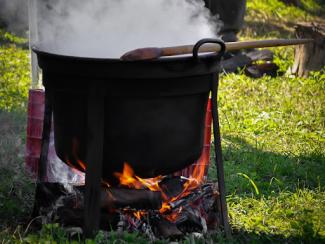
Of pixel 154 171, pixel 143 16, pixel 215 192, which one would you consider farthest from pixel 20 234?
pixel 143 16

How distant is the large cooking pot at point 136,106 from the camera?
269cm

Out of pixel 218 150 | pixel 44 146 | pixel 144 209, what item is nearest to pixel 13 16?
pixel 44 146

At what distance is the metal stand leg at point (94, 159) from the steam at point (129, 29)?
1.94ft

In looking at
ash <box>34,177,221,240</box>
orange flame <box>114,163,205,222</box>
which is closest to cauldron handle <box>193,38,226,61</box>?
orange flame <box>114,163,205,222</box>

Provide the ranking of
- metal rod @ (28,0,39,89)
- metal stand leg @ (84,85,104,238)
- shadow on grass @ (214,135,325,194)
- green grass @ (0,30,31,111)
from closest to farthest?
1. metal stand leg @ (84,85,104,238)
2. shadow on grass @ (214,135,325,194)
3. metal rod @ (28,0,39,89)
4. green grass @ (0,30,31,111)

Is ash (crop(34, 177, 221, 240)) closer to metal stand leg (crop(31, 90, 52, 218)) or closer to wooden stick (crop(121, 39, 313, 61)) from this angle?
metal stand leg (crop(31, 90, 52, 218))

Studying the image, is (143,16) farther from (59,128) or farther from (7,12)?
(7,12)

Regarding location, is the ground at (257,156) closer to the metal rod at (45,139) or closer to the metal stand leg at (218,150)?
the metal stand leg at (218,150)

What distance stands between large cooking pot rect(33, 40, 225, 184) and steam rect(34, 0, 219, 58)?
→ 0.44 meters

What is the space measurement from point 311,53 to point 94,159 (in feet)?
16.8

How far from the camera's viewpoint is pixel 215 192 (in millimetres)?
3469

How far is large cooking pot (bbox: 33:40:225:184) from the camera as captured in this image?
2.69 meters

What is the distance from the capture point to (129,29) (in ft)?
11.8

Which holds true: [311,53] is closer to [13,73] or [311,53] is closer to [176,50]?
[13,73]
